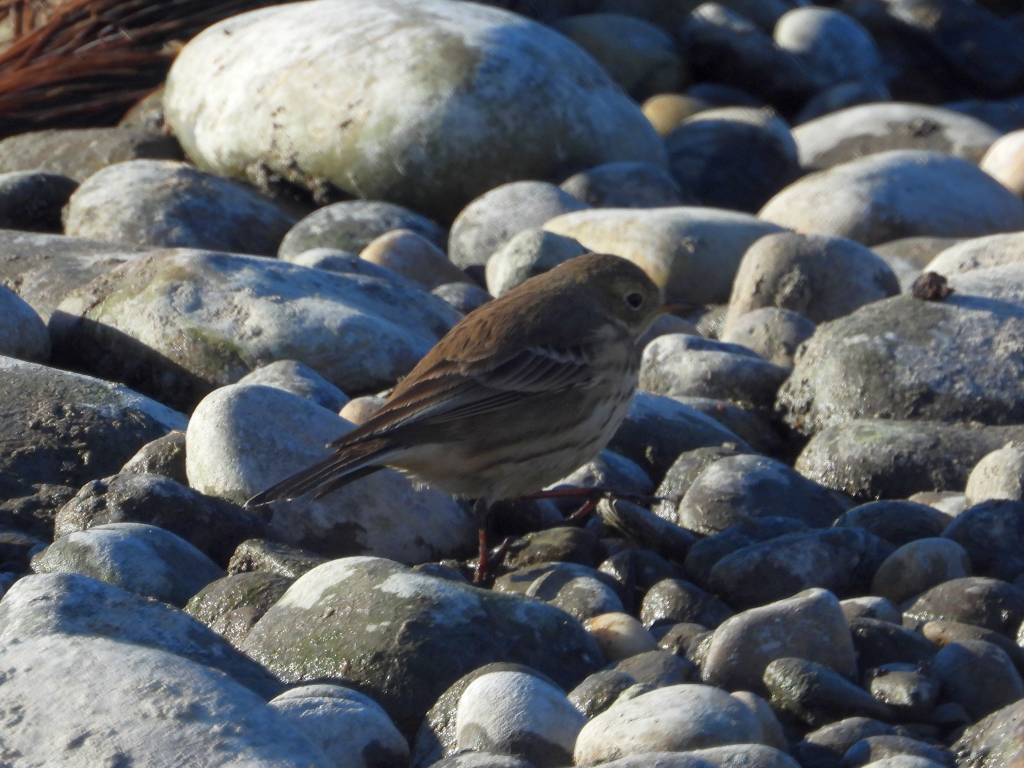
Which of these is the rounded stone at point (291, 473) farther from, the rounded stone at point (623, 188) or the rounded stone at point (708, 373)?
the rounded stone at point (623, 188)

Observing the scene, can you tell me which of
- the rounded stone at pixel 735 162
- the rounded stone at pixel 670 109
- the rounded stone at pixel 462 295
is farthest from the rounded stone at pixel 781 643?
the rounded stone at pixel 670 109

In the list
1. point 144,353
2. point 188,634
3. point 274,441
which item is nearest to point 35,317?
point 144,353

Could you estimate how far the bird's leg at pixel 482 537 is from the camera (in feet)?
17.4

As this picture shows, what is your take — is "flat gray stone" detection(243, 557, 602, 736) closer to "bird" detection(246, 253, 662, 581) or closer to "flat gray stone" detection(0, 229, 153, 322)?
"bird" detection(246, 253, 662, 581)

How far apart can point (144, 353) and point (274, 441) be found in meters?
2.05

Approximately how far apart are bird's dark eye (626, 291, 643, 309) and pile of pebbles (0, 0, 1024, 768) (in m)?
0.64

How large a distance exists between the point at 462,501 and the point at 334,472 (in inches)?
45.0

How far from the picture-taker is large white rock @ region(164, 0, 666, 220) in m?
10.9

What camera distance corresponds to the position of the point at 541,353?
574 centimetres

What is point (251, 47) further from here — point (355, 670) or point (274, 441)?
point (355, 670)

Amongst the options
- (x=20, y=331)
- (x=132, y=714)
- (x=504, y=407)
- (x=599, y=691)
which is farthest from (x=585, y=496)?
(x=20, y=331)

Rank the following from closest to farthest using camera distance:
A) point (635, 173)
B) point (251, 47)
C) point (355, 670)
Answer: point (355, 670) → point (635, 173) → point (251, 47)

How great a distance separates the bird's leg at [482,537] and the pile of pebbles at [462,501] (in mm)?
60

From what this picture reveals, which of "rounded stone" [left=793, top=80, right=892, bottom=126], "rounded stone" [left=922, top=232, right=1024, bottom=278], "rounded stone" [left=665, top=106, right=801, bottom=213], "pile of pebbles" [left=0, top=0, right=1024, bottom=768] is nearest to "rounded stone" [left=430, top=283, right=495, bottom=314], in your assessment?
"pile of pebbles" [left=0, top=0, right=1024, bottom=768]
